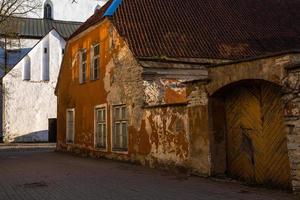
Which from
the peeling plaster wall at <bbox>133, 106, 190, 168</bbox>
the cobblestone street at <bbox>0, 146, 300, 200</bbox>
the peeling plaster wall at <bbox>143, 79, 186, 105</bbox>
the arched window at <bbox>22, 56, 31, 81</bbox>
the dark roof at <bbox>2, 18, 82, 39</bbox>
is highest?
the dark roof at <bbox>2, 18, 82, 39</bbox>

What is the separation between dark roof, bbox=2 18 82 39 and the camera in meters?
40.3

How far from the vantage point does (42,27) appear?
137 ft

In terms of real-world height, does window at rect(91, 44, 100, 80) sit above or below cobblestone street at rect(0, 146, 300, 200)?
above

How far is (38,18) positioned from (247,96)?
3626 centimetres

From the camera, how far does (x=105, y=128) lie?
17.3 m

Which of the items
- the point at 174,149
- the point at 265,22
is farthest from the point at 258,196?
the point at 265,22

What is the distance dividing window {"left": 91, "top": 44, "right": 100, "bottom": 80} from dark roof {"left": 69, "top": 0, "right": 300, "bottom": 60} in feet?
4.69

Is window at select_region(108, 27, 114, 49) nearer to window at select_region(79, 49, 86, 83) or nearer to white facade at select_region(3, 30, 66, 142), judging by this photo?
window at select_region(79, 49, 86, 83)

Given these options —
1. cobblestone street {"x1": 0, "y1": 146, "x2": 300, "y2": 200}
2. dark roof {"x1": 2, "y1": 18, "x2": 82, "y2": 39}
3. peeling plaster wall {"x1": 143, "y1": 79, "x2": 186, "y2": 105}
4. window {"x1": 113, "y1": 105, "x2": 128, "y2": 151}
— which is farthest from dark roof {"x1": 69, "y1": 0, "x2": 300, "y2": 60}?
dark roof {"x1": 2, "y1": 18, "x2": 82, "y2": 39}

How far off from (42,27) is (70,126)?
2248 cm

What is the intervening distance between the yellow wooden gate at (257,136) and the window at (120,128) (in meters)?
5.79

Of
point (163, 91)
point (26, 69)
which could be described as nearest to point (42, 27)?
point (26, 69)

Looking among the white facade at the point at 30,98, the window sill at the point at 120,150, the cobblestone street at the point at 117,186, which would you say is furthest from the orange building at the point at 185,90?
the white facade at the point at 30,98

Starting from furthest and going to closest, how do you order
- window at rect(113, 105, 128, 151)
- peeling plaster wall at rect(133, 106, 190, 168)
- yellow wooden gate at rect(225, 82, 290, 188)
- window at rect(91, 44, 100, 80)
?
1. window at rect(91, 44, 100, 80)
2. window at rect(113, 105, 128, 151)
3. peeling plaster wall at rect(133, 106, 190, 168)
4. yellow wooden gate at rect(225, 82, 290, 188)
